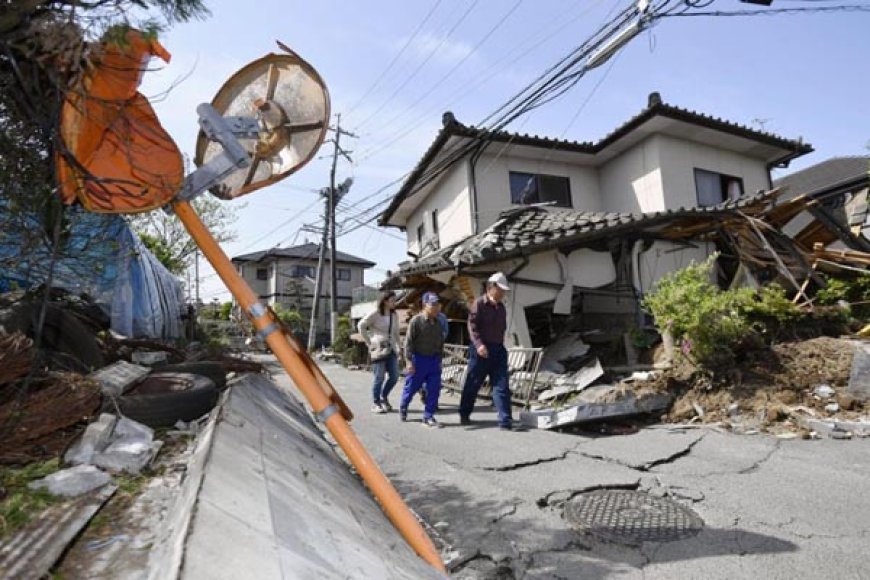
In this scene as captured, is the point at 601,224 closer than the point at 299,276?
Yes

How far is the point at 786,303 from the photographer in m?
7.11

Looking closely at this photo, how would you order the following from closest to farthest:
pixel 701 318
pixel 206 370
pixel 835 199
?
pixel 206 370, pixel 701 318, pixel 835 199

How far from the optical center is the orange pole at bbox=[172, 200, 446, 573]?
2507 mm

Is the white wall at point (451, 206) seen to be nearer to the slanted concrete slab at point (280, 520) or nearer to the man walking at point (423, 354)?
the man walking at point (423, 354)

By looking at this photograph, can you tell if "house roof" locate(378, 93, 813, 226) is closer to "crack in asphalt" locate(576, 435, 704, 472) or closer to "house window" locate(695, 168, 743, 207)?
"house window" locate(695, 168, 743, 207)

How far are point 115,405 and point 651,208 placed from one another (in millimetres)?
12335

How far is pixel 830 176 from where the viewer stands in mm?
18703

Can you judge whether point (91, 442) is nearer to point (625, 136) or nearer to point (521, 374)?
point (521, 374)

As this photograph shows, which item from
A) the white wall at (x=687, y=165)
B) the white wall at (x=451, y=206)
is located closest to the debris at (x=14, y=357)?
the white wall at (x=451, y=206)

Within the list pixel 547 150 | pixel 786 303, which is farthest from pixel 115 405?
pixel 547 150

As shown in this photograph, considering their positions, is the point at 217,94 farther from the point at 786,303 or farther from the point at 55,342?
the point at 786,303

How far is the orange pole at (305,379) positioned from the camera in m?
2.51

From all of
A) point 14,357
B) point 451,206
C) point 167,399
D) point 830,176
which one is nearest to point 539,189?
point 451,206

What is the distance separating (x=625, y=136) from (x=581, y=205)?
2.19 m
